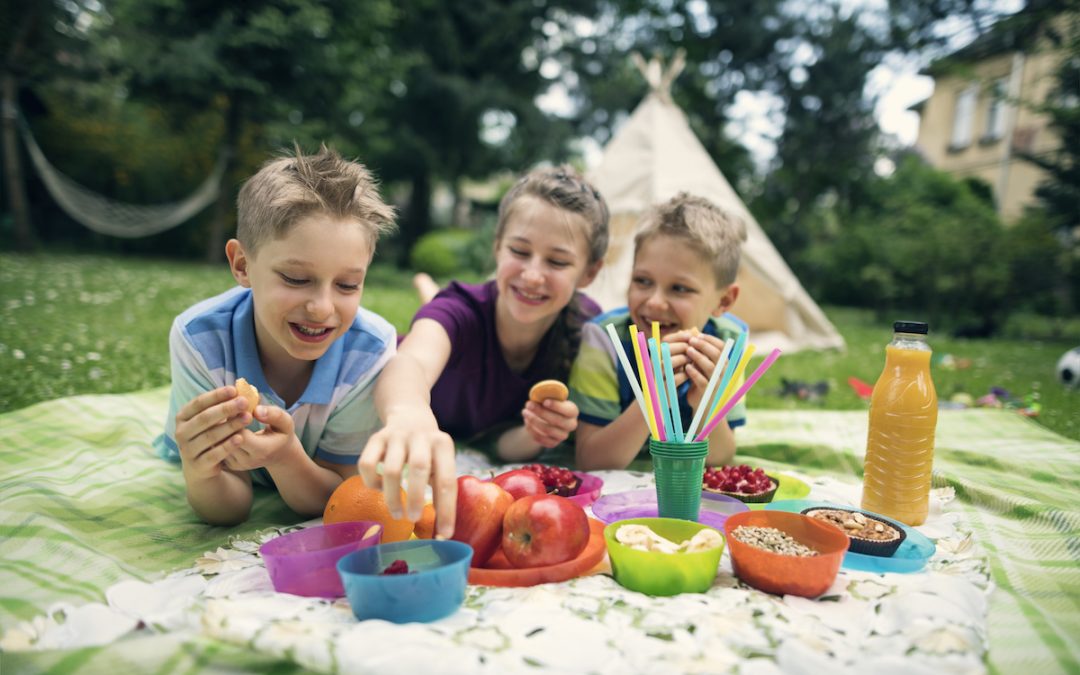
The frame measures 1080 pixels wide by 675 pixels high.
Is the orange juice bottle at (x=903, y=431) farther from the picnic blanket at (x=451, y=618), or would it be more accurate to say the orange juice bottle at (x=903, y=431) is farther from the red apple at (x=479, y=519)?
the red apple at (x=479, y=519)

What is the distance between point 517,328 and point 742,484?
84 centimetres

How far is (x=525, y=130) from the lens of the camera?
12.9m

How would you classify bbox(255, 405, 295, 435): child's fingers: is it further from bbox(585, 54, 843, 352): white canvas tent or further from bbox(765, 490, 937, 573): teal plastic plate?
bbox(585, 54, 843, 352): white canvas tent

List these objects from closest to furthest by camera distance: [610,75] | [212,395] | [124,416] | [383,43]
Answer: [212,395]
[124,416]
[383,43]
[610,75]

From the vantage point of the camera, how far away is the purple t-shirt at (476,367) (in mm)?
2092

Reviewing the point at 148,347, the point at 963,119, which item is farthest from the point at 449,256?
the point at 963,119

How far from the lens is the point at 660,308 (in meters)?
1.93

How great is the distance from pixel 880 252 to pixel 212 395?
8.94 meters

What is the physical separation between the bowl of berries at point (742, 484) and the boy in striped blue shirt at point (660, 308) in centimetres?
23

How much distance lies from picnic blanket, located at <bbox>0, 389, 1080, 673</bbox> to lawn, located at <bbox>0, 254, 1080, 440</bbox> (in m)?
1.21

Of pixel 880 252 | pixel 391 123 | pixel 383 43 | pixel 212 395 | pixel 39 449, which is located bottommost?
pixel 39 449

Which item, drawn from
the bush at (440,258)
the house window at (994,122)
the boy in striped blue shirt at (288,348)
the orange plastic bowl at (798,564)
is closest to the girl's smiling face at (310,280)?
the boy in striped blue shirt at (288,348)

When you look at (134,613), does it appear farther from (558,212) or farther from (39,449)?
(558,212)

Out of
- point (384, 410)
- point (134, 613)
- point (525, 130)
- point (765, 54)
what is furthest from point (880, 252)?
point (134, 613)
